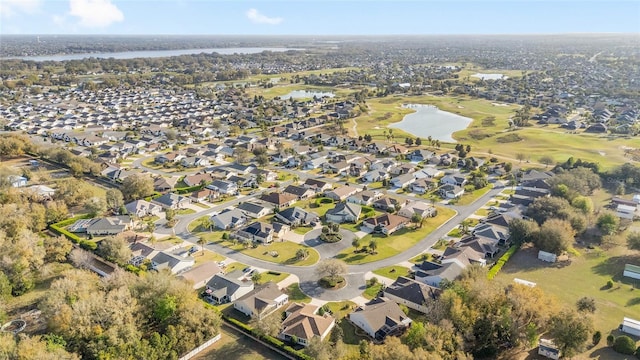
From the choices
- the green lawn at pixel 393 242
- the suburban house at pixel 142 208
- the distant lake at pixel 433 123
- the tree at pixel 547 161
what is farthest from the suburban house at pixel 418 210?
the distant lake at pixel 433 123

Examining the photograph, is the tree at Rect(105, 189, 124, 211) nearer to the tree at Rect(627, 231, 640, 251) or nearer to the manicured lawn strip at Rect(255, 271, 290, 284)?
the manicured lawn strip at Rect(255, 271, 290, 284)

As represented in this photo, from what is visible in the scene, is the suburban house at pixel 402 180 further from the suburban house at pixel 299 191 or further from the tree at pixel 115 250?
the tree at pixel 115 250

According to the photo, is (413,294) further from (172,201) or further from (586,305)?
(172,201)

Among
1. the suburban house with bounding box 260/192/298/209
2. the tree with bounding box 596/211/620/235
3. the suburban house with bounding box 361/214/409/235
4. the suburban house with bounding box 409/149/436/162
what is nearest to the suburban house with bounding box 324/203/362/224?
the suburban house with bounding box 361/214/409/235

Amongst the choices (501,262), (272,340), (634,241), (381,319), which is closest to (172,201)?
(272,340)

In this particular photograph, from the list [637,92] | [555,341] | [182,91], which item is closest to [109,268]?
[555,341]

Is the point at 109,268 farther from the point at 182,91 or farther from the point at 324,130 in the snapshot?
the point at 182,91
